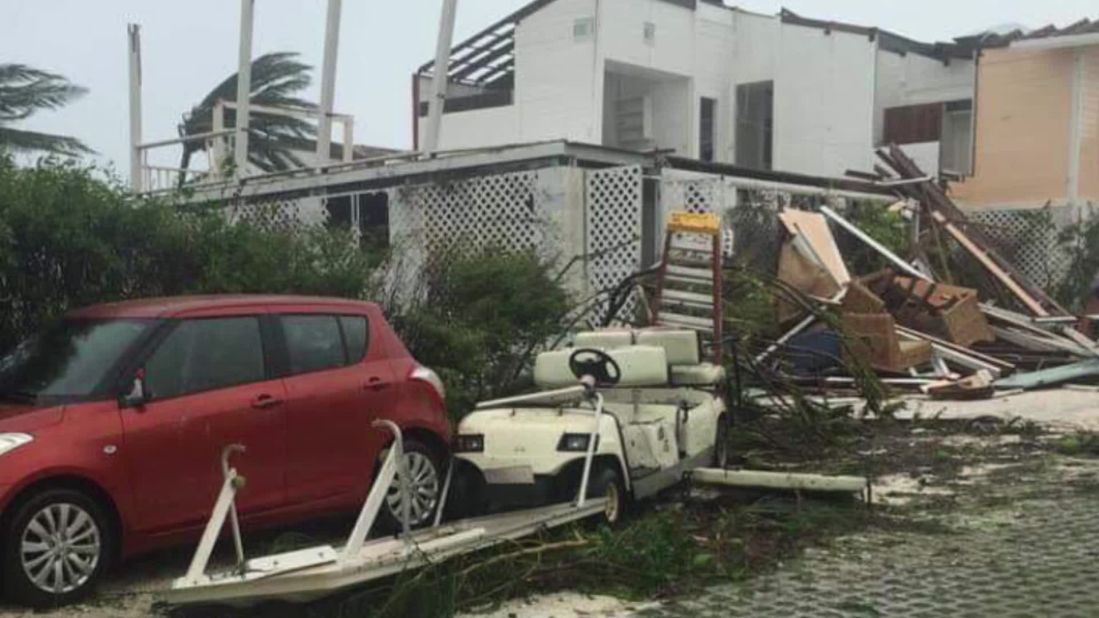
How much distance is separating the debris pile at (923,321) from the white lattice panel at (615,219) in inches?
80.4

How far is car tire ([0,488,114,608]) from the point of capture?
5.50 m

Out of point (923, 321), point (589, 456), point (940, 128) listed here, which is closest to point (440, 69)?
point (923, 321)

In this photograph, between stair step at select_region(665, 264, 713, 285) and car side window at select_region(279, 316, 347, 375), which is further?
stair step at select_region(665, 264, 713, 285)

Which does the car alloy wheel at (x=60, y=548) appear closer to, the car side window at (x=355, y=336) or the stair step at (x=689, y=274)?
the car side window at (x=355, y=336)

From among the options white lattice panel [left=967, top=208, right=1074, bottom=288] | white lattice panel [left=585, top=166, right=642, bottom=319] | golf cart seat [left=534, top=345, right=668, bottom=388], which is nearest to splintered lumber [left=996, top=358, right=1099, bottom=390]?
white lattice panel [left=585, top=166, right=642, bottom=319]

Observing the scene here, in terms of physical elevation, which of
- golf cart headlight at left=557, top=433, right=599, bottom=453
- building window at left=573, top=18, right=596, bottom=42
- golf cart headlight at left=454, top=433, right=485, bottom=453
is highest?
building window at left=573, top=18, right=596, bottom=42

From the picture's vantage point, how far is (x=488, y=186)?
48.9 feet

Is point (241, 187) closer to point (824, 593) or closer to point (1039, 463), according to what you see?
point (1039, 463)

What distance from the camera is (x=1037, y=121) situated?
22516 mm

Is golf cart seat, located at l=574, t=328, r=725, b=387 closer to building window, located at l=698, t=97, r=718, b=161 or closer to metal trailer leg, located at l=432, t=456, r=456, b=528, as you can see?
metal trailer leg, located at l=432, t=456, r=456, b=528

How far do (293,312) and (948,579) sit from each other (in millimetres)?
4125

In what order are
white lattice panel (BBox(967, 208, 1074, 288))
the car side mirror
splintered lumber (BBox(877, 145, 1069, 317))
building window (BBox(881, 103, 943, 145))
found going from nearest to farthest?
the car side mirror, splintered lumber (BBox(877, 145, 1069, 317)), white lattice panel (BBox(967, 208, 1074, 288)), building window (BBox(881, 103, 943, 145))

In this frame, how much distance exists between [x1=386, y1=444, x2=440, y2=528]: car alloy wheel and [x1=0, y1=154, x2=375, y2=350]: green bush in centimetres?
255

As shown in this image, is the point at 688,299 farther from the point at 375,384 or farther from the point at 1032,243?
the point at 1032,243
